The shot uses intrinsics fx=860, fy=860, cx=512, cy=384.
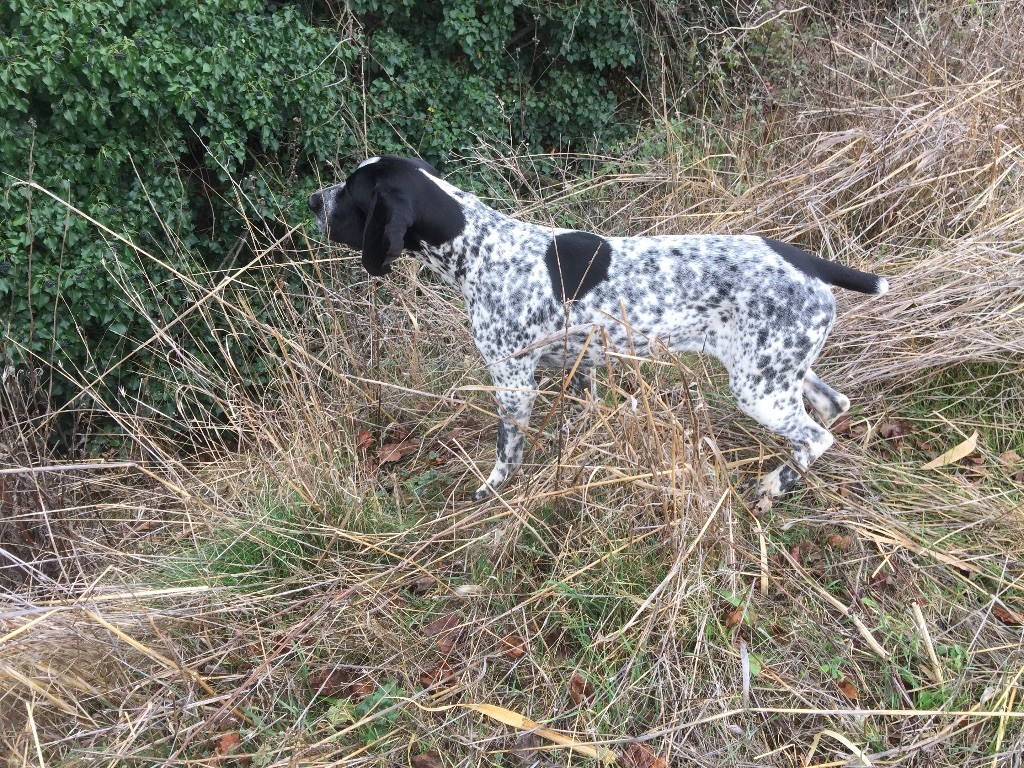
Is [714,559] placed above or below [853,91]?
below

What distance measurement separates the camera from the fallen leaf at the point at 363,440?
397 centimetres

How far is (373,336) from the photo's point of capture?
4.43 m

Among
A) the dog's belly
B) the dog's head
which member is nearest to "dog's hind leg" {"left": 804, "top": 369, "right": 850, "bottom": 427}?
the dog's belly

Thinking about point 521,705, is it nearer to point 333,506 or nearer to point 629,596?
point 629,596

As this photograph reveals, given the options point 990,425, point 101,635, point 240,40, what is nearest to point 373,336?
point 101,635

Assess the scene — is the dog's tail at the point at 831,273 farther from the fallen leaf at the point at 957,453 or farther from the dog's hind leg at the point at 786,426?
the fallen leaf at the point at 957,453

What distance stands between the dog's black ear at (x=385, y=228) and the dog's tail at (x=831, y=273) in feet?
4.59

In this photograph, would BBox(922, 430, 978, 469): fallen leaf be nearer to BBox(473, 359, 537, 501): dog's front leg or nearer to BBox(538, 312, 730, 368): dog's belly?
BBox(538, 312, 730, 368): dog's belly

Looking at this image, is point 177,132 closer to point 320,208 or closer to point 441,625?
point 320,208

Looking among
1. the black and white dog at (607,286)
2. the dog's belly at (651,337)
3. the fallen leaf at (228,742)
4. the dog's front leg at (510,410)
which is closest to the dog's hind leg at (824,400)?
the black and white dog at (607,286)

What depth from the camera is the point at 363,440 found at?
402 centimetres

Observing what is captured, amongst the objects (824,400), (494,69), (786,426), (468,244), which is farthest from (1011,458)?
(494,69)

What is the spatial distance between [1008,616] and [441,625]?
191cm

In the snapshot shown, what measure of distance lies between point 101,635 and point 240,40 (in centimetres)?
404
